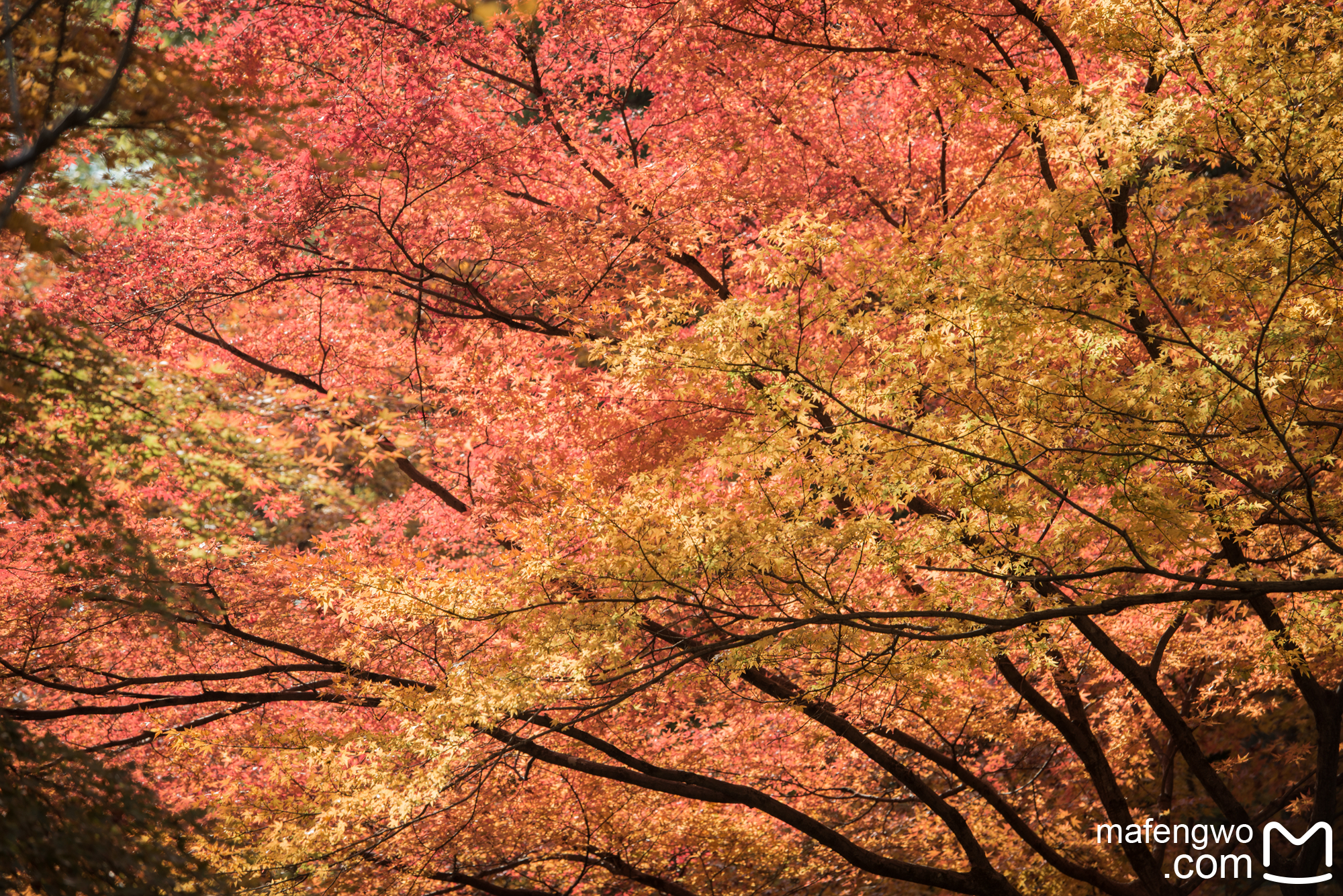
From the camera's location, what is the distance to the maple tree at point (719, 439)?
15.2 ft

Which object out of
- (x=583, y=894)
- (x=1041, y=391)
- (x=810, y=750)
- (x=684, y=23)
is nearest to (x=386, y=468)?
(x=583, y=894)

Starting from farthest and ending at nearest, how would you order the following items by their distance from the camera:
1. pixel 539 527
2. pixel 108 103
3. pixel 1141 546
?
pixel 539 527 < pixel 1141 546 < pixel 108 103

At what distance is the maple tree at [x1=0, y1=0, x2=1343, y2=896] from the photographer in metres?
4.64

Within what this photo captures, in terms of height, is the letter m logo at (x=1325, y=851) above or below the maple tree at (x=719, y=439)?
below

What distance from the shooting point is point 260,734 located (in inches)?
286

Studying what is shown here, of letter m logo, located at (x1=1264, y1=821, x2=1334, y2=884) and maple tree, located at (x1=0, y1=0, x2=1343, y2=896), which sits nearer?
maple tree, located at (x1=0, y1=0, x2=1343, y2=896)

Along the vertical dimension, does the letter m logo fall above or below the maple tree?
below

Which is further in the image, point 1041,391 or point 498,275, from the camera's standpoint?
point 498,275

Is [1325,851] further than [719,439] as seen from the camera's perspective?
Yes

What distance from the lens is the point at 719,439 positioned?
6848mm

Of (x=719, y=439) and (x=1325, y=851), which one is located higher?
(x=719, y=439)

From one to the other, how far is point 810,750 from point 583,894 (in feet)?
9.89

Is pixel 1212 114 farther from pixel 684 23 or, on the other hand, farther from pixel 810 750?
pixel 810 750

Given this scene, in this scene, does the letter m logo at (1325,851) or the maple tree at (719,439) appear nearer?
the maple tree at (719,439)
